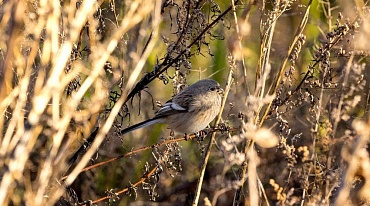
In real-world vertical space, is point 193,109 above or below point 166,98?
above

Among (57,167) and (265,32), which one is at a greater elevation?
(265,32)

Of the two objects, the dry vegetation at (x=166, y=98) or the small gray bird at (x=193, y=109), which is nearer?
the dry vegetation at (x=166, y=98)

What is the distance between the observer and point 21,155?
2.29 meters

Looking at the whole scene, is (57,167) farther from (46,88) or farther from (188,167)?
(188,167)

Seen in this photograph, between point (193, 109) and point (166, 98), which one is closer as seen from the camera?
point (193, 109)

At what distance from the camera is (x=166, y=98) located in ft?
25.3

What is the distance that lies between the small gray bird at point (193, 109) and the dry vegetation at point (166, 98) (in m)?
0.49

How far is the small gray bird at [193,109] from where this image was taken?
6.11 metres

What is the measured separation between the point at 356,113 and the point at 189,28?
312 cm

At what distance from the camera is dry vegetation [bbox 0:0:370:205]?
2.39 meters

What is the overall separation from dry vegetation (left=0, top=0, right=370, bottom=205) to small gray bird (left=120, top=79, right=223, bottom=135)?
19.1 inches

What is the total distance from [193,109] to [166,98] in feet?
4.83

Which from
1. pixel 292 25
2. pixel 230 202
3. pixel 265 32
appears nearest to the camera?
pixel 265 32

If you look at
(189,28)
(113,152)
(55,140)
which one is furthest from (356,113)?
(55,140)
